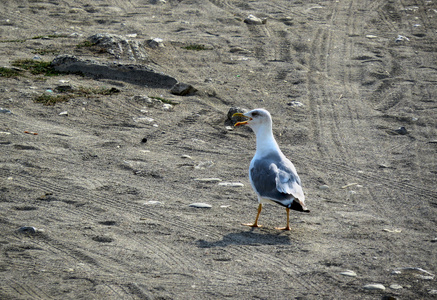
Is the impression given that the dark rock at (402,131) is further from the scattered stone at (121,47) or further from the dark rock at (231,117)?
the scattered stone at (121,47)

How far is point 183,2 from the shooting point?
15.8 m

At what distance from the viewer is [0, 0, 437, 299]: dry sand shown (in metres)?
4.75

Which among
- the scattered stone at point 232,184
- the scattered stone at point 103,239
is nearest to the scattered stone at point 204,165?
the scattered stone at point 232,184

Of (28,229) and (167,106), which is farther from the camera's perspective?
(167,106)

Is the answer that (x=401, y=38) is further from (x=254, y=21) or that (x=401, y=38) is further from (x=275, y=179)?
(x=275, y=179)

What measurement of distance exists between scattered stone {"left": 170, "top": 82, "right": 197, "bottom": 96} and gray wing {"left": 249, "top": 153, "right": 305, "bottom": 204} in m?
4.01

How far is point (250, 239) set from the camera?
17.8 feet

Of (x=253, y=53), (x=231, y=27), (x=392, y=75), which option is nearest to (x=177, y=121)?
(x=253, y=53)

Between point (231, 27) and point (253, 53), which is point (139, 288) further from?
point (231, 27)

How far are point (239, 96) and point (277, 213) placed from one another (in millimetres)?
3960

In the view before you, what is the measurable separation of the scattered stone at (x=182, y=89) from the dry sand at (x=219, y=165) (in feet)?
0.53

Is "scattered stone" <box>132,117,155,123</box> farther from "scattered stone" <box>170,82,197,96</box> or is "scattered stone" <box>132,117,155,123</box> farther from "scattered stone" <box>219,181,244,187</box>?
"scattered stone" <box>219,181,244,187</box>

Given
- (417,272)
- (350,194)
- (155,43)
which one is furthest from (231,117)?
(417,272)

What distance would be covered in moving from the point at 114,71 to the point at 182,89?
141 cm
